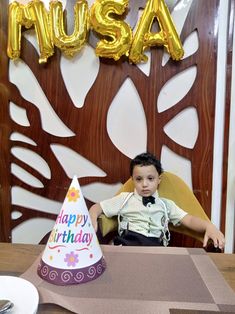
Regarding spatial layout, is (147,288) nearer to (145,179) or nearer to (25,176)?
(145,179)

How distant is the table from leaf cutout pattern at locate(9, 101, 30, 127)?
95cm

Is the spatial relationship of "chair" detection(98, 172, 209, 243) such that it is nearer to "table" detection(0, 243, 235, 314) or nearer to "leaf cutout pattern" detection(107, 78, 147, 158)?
"leaf cutout pattern" detection(107, 78, 147, 158)

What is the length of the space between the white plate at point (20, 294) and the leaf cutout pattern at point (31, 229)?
1.15 meters

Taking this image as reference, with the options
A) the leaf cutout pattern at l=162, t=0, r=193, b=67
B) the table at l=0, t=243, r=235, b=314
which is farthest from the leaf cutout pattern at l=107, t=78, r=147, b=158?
the table at l=0, t=243, r=235, b=314

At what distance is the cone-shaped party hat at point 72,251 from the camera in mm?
723

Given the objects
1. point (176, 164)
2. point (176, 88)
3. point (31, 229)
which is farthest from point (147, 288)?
point (31, 229)

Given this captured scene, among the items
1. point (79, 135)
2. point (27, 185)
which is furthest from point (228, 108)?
point (27, 185)

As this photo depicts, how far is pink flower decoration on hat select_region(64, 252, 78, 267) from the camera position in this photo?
73 centimetres

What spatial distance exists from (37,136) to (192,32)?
991 mm

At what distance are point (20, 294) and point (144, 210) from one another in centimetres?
83

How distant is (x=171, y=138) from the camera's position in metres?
1.69

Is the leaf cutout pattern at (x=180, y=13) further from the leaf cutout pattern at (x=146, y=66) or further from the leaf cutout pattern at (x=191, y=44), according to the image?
the leaf cutout pattern at (x=146, y=66)

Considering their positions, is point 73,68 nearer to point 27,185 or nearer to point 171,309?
point 27,185

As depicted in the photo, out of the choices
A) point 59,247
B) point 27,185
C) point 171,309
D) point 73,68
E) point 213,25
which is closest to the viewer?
point 171,309
